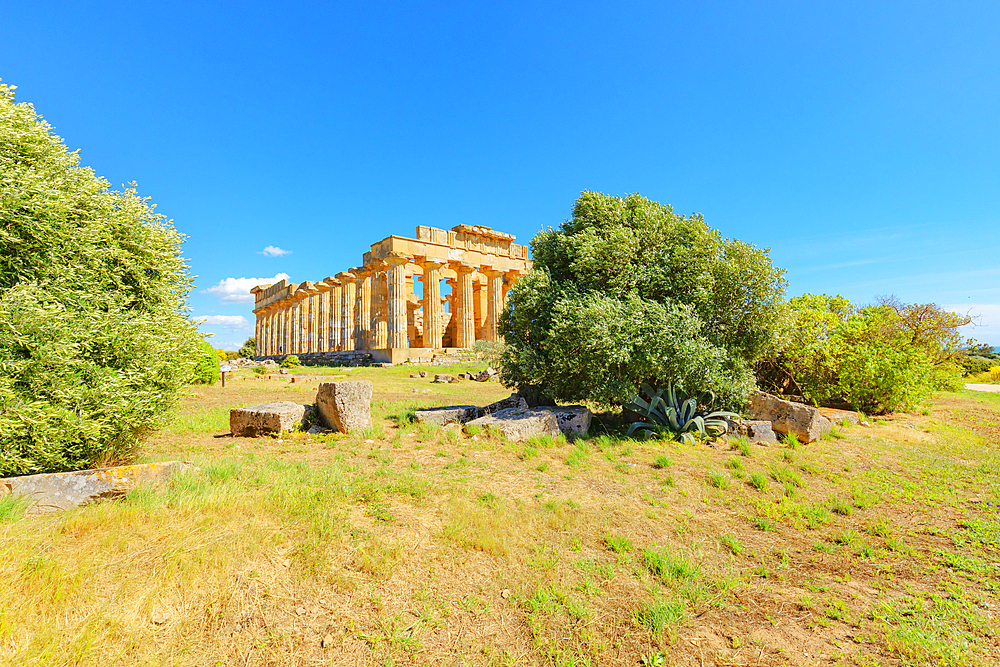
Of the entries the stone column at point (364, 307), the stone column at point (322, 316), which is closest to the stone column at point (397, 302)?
the stone column at point (364, 307)

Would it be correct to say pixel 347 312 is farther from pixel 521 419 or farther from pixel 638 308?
pixel 638 308

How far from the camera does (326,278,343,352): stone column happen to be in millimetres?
43062

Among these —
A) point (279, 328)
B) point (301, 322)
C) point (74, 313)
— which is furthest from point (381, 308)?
point (74, 313)

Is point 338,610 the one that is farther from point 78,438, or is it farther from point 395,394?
point 395,394

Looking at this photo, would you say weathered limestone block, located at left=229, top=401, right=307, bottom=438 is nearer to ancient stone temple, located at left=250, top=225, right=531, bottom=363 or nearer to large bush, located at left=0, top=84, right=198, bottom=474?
large bush, located at left=0, top=84, right=198, bottom=474

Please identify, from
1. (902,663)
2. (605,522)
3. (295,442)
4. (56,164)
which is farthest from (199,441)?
(902,663)

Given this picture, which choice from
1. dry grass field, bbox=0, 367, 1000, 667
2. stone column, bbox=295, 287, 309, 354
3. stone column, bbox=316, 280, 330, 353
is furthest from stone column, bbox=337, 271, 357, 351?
dry grass field, bbox=0, 367, 1000, 667

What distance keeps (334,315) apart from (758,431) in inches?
1609

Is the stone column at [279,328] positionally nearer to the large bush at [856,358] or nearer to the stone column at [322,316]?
the stone column at [322,316]

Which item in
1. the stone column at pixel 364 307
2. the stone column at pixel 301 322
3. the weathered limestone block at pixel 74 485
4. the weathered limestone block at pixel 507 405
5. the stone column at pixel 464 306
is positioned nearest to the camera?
the weathered limestone block at pixel 74 485

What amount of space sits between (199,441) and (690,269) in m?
10.0

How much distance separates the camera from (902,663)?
2.82m

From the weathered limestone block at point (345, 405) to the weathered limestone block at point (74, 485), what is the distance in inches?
168

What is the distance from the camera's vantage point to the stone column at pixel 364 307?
37719 millimetres
